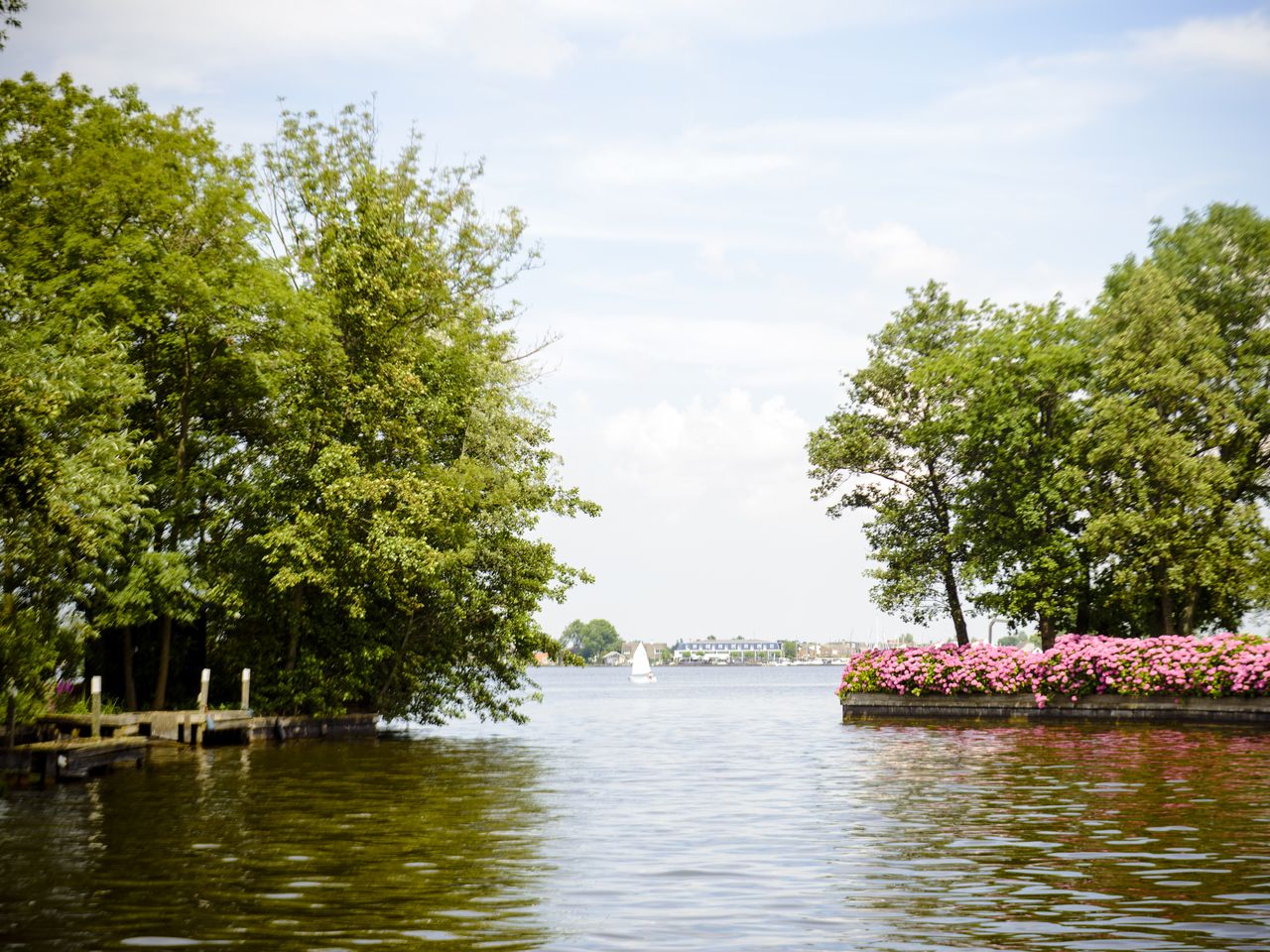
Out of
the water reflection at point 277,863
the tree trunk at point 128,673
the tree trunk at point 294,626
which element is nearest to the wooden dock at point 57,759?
the water reflection at point 277,863

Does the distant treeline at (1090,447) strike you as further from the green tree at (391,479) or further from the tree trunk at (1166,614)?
the green tree at (391,479)

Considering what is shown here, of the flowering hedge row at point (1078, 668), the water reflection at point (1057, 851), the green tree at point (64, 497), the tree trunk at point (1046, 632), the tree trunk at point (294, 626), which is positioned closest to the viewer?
the water reflection at point (1057, 851)

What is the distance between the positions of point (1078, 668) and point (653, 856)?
3685cm

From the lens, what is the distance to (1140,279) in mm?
54750

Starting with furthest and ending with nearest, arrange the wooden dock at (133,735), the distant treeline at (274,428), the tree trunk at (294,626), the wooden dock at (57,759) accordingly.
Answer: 1. the tree trunk at (294,626)
2. the distant treeline at (274,428)
3. the wooden dock at (133,735)
4. the wooden dock at (57,759)

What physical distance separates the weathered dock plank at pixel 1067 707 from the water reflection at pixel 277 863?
2845cm

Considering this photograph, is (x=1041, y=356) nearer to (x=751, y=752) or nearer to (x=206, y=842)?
(x=751, y=752)

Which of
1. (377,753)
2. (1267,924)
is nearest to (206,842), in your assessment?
(1267,924)

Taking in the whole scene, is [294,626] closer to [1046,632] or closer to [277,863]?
[277,863]

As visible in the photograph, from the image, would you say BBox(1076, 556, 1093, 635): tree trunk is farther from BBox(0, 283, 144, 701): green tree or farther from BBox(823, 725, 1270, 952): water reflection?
BBox(0, 283, 144, 701): green tree

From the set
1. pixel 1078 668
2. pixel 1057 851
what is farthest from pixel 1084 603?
pixel 1057 851

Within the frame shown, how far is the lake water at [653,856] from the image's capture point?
40.0ft

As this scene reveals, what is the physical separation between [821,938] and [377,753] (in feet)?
88.3

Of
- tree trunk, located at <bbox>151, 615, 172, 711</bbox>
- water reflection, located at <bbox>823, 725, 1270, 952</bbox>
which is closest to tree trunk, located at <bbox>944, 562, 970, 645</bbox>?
water reflection, located at <bbox>823, 725, 1270, 952</bbox>
